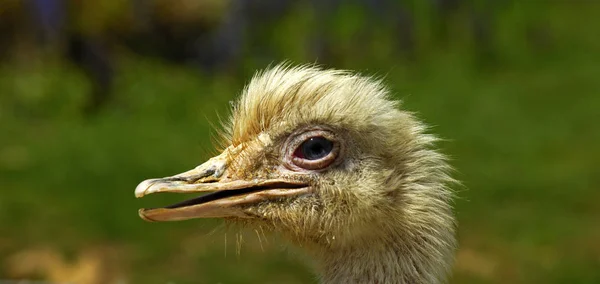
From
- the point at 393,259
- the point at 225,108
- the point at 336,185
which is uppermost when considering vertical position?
the point at 225,108

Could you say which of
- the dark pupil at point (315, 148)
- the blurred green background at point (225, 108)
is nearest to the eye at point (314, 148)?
the dark pupil at point (315, 148)

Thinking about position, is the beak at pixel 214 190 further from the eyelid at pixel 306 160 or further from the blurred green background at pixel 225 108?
the blurred green background at pixel 225 108

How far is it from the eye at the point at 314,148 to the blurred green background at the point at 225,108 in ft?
7.73

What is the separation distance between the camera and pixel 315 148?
219cm

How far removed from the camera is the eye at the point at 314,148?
217 centimetres

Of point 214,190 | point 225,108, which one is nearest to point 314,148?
point 214,190

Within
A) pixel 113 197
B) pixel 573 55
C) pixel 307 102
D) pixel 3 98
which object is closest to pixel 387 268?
pixel 307 102

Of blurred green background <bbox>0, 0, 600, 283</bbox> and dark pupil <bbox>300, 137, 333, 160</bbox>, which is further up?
blurred green background <bbox>0, 0, 600, 283</bbox>

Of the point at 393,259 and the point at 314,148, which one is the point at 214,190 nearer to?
the point at 314,148

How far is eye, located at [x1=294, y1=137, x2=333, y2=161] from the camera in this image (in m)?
2.17

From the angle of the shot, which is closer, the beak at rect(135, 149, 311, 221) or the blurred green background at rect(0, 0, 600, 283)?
the beak at rect(135, 149, 311, 221)

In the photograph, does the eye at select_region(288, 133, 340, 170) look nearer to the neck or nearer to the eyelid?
the eyelid

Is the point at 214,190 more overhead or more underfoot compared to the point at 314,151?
more underfoot

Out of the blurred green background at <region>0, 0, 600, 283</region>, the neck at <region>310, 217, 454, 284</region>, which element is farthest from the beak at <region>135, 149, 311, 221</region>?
the blurred green background at <region>0, 0, 600, 283</region>
